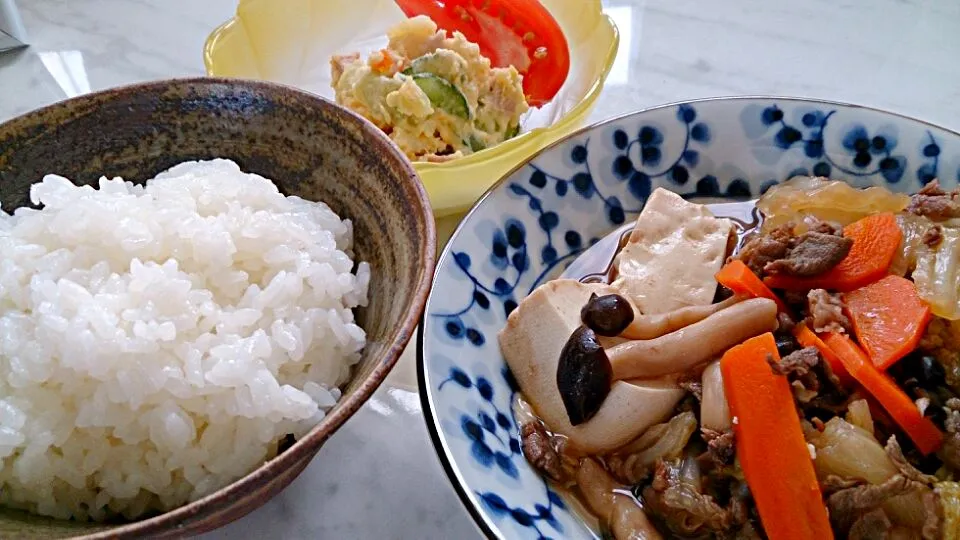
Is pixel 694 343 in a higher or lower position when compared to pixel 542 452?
higher

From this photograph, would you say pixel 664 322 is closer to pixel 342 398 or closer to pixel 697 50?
pixel 342 398

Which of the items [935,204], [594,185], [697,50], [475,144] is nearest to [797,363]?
[935,204]

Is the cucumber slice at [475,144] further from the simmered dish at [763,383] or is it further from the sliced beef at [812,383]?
the sliced beef at [812,383]

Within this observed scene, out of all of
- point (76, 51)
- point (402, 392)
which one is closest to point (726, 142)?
point (402, 392)

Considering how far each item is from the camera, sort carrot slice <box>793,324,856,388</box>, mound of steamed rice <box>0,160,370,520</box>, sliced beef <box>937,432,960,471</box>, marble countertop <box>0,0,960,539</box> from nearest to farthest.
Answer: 1. mound of steamed rice <box>0,160,370,520</box>
2. sliced beef <box>937,432,960,471</box>
3. carrot slice <box>793,324,856,388</box>
4. marble countertop <box>0,0,960,539</box>

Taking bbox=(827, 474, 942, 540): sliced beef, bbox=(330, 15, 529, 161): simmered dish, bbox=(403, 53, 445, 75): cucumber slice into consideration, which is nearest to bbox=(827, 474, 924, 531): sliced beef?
bbox=(827, 474, 942, 540): sliced beef

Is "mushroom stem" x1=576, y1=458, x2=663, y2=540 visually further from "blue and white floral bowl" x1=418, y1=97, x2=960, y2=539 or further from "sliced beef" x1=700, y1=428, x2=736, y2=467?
"sliced beef" x1=700, y1=428, x2=736, y2=467

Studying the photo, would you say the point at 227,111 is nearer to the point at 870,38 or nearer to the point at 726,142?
the point at 726,142
